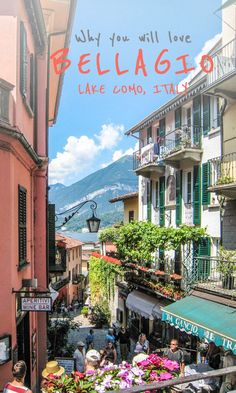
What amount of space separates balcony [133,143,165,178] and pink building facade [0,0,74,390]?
11.8m

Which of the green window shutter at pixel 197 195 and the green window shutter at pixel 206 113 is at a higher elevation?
the green window shutter at pixel 206 113

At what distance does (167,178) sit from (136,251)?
14.2ft

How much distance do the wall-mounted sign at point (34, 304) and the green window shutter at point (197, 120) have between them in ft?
42.9

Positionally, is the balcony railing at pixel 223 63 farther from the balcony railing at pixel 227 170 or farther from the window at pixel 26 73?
the window at pixel 26 73

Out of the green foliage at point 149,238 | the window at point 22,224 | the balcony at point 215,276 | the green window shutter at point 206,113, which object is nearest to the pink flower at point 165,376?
the window at point 22,224

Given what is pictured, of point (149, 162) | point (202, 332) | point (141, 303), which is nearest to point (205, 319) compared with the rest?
point (202, 332)

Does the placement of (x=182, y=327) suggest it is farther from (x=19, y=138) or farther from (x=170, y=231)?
(x=19, y=138)

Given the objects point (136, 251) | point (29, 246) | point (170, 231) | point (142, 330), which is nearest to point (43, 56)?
point (29, 246)

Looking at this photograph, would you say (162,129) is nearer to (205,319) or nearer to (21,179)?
(205,319)

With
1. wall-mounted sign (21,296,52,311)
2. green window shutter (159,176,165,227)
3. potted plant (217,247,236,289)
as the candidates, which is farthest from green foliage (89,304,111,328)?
wall-mounted sign (21,296,52,311)

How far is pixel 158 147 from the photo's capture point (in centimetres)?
2331

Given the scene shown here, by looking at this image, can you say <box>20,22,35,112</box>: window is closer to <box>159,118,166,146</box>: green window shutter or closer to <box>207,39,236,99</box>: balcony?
<box>207,39,236,99</box>: balcony

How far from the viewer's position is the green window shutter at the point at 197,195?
759 inches

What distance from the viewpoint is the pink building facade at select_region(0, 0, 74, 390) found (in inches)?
283
